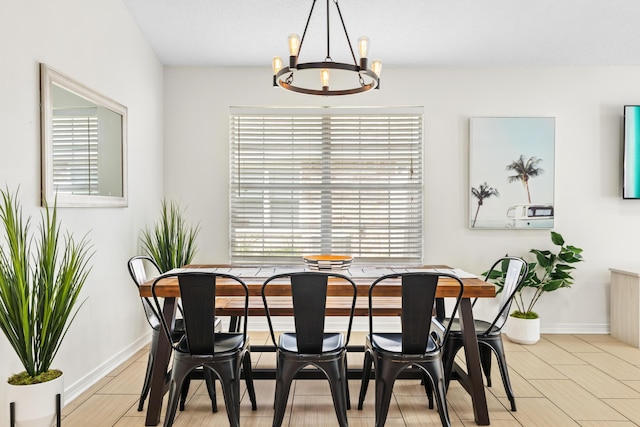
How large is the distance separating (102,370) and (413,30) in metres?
3.66

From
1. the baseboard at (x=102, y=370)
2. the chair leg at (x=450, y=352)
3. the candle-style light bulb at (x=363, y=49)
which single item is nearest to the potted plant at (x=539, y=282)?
the chair leg at (x=450, y=352)

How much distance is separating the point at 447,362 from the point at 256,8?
2.97 metres

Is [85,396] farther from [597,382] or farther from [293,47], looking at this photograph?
[597,382]

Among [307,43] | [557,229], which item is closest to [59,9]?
[307,43]

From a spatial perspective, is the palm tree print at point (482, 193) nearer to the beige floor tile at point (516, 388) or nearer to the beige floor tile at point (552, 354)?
the beige floor tile at point (552, 354)

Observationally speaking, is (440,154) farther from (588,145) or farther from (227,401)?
(227,401)

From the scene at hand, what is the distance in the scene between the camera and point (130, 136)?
3695 millimetres

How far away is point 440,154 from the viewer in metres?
4.43

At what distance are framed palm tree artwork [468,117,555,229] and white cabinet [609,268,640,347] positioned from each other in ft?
2.58

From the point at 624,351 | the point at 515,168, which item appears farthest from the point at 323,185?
the point at 624,351

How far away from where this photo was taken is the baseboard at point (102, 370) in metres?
2.82

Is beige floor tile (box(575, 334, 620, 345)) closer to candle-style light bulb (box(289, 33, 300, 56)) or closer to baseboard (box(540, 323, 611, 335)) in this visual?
baseboard (box(540, 323, 611, 335))

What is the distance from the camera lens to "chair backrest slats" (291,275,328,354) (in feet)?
7.15

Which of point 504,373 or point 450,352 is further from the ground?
point 450,352
